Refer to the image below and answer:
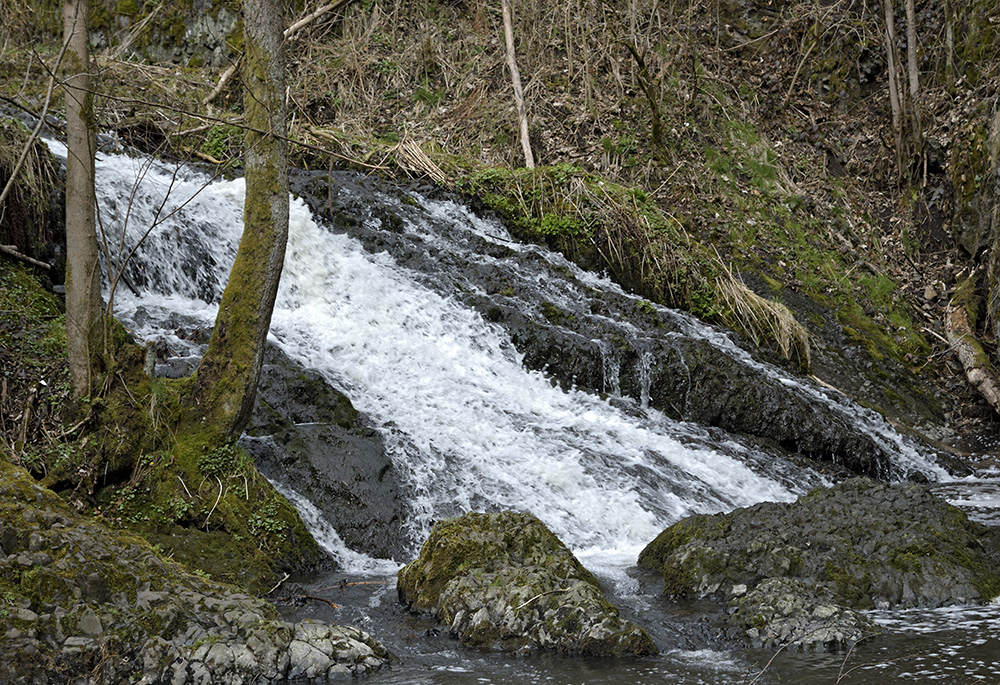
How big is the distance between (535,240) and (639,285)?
160 centimetres

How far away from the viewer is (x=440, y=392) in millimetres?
8367

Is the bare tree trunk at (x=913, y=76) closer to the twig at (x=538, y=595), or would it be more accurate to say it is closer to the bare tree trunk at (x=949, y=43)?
the bare tree trunk at (x=949, y=43)

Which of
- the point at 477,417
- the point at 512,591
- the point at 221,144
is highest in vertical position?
the point at 221,144

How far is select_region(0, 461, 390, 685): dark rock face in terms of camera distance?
3484mm

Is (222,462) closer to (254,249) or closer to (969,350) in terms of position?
(254,249)

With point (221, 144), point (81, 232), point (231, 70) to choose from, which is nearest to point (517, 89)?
point (231, 70)

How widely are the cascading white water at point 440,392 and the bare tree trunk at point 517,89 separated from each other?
4.27 metres

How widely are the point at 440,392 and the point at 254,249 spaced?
3.10 m

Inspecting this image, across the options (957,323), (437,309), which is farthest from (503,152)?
(957,323)

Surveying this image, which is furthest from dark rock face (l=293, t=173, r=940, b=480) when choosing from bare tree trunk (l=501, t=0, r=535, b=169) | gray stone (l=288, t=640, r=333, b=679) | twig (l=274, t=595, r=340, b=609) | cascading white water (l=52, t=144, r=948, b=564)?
gray stone (l=288, t=640, r=333, b=679)

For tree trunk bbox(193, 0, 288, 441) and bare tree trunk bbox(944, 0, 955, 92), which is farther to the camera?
bare tree trunk bbox(944, 0, 955, 92)

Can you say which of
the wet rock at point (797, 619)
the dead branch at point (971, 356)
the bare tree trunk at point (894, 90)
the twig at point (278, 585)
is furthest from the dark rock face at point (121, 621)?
the bare tree trunk at point (894, 90)

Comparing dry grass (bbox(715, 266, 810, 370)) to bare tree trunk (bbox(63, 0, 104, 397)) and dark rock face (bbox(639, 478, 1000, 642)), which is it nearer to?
dark rock face (bbox(639, 478, 1000, 642))

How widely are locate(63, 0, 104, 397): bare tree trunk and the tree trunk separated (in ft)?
2.38
